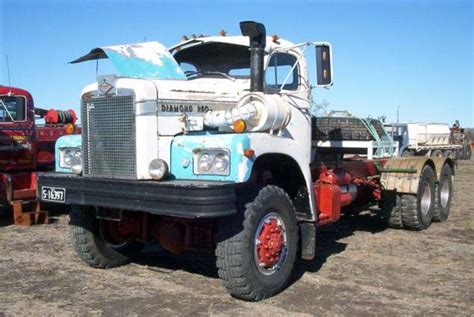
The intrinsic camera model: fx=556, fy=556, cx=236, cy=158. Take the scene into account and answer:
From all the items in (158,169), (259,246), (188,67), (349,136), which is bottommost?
(259,246)

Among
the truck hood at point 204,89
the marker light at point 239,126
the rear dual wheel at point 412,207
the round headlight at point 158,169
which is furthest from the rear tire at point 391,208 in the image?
the round headlight at point 158,169

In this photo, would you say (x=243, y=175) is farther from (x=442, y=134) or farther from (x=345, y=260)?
(x=442, y=134)

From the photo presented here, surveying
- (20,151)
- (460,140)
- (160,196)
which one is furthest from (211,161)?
(460,140)

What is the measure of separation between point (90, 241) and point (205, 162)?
221 cm

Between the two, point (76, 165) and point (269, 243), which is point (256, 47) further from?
point (76, 165)

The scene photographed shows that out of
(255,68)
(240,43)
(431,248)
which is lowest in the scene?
(431,248)

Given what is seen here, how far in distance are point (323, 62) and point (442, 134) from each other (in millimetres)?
26395

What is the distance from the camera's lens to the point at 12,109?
10.9m

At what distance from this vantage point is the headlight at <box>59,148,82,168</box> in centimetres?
605

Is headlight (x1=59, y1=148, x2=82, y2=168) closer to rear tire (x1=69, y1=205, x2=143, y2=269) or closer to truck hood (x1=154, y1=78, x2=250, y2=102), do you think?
rear tire (x1=69, y1=205, x2=143, y2=269)

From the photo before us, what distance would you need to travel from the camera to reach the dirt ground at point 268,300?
5.17 meters

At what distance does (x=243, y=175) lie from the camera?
16.0 feet

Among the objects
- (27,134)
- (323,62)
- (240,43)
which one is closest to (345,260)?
(323,62)

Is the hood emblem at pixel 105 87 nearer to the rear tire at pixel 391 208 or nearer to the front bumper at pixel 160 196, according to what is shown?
the front bumper at pixel 160 196
